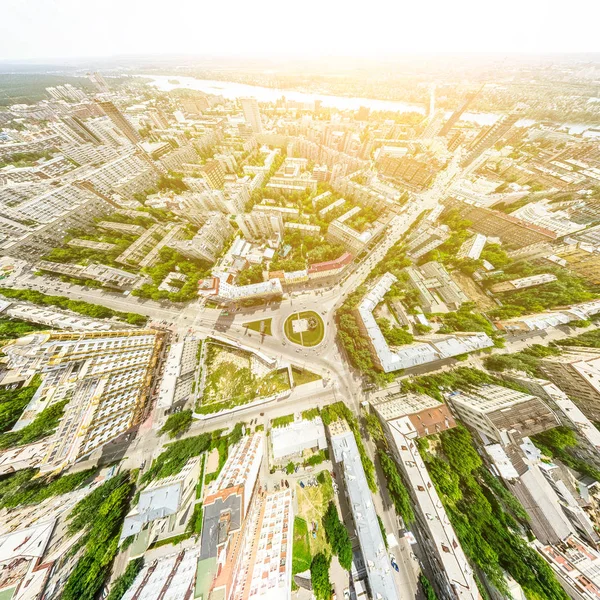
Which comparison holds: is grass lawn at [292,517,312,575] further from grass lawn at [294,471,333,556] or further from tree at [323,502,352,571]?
tree at [323,502,352,571]

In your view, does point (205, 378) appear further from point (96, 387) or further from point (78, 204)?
point (78, 204)

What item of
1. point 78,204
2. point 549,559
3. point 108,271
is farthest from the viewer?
point 78,204

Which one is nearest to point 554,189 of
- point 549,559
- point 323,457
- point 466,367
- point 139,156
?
point 466,367

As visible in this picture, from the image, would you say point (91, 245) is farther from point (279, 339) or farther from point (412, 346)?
point (412, 346)

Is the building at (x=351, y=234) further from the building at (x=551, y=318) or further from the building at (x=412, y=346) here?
the building at (x=551, y=318)

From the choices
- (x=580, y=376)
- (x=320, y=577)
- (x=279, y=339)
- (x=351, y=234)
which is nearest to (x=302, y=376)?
(x=279, y=339)

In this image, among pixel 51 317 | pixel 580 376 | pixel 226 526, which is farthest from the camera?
pixel 51 317

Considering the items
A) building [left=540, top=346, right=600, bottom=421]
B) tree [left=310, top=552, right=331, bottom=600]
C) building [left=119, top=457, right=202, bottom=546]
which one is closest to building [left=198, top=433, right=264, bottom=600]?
building [left=119, top=457, right=202, bottom=546]
